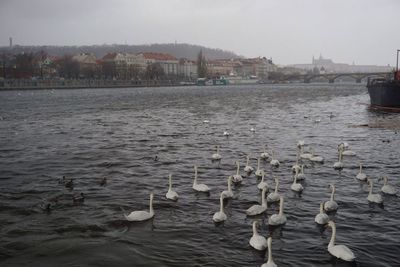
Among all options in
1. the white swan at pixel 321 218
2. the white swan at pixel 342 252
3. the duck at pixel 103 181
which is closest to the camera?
the white swan at pixel 342 252

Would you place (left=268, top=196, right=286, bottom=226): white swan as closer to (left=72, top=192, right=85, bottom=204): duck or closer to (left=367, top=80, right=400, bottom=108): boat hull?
(left=72, top=192, right=85, bottom=204): duck

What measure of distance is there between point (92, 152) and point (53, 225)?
10.7m

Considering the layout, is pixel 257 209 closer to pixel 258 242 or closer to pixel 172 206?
pixel 258 242

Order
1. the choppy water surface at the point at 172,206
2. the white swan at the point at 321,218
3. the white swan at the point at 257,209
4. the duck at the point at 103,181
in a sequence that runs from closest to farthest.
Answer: the choppy water surface at the point at 172,206
the white swan at the point at 321,218
the white swan at the point at 257,209
the duck at the point at 103,181

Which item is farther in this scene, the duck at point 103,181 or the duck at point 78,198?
the duck at point 103,181

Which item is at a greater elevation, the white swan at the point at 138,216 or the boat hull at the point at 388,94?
the boat hull at the point at 388,94

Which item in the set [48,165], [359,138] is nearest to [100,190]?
[48,165]

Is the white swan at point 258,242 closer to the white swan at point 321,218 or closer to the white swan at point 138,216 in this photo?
the white swan at point 321,218

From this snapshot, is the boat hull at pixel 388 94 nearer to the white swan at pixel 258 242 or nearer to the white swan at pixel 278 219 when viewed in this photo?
the white swan at pixel 278 219

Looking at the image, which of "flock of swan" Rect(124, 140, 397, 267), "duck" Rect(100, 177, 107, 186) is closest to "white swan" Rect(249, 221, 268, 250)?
"flock of swan" Rect(124, 140, 397, 267)

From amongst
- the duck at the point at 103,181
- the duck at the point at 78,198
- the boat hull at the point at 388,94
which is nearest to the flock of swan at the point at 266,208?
the duck at the point at 78,198

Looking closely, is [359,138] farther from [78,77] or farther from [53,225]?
[78,77]

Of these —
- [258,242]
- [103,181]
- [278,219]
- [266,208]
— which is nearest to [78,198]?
[103,181]

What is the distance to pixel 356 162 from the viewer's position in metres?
19.2
